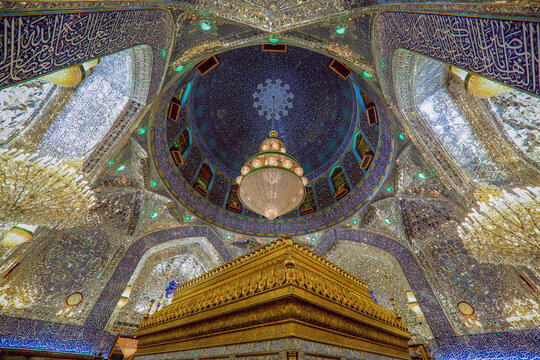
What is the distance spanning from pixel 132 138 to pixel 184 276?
4.49 metres

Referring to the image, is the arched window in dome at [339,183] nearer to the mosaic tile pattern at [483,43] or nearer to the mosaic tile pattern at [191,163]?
the mosaic tile pattern at [191,163]

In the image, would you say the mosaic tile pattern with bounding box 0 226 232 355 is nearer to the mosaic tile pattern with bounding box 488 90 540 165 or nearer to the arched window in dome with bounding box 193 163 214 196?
the arched window in dome with bounding box 193 163 214 196

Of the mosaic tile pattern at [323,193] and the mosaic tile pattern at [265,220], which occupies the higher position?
the mosaic tile pattern at [323,193]

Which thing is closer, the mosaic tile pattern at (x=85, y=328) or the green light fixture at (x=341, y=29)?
the green light fixture at (x=341, y=29)

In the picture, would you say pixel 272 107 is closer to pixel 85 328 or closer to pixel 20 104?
pixel 20 104

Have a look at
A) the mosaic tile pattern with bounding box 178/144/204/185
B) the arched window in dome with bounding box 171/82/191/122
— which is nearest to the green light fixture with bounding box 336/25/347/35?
the arched window in dome with bounding box 171/82/191/122

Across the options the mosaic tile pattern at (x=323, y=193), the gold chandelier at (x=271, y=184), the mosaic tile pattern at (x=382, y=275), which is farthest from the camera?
the mosaic tile pattern at (x=323, y=193)

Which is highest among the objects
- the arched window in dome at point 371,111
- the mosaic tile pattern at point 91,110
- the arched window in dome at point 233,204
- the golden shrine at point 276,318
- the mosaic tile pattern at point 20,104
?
the arched window in dome at point 371,111

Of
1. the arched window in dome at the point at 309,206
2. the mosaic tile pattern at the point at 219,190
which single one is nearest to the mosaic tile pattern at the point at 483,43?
the arched window in dome at the point at 309,206

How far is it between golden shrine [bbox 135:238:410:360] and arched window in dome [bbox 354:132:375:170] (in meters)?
5.07

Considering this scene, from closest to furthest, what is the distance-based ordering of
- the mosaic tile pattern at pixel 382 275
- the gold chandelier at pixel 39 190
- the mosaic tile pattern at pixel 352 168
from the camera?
1. the gold chandelier at pixel 39 190
2. the mosaic tile pattern at pixel 382 275
3. the mosaic tile pattern at pixel 352 168

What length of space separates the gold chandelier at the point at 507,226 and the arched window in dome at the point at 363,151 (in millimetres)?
3549

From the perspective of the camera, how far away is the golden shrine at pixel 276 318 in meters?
1.45

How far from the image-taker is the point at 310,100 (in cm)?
891
